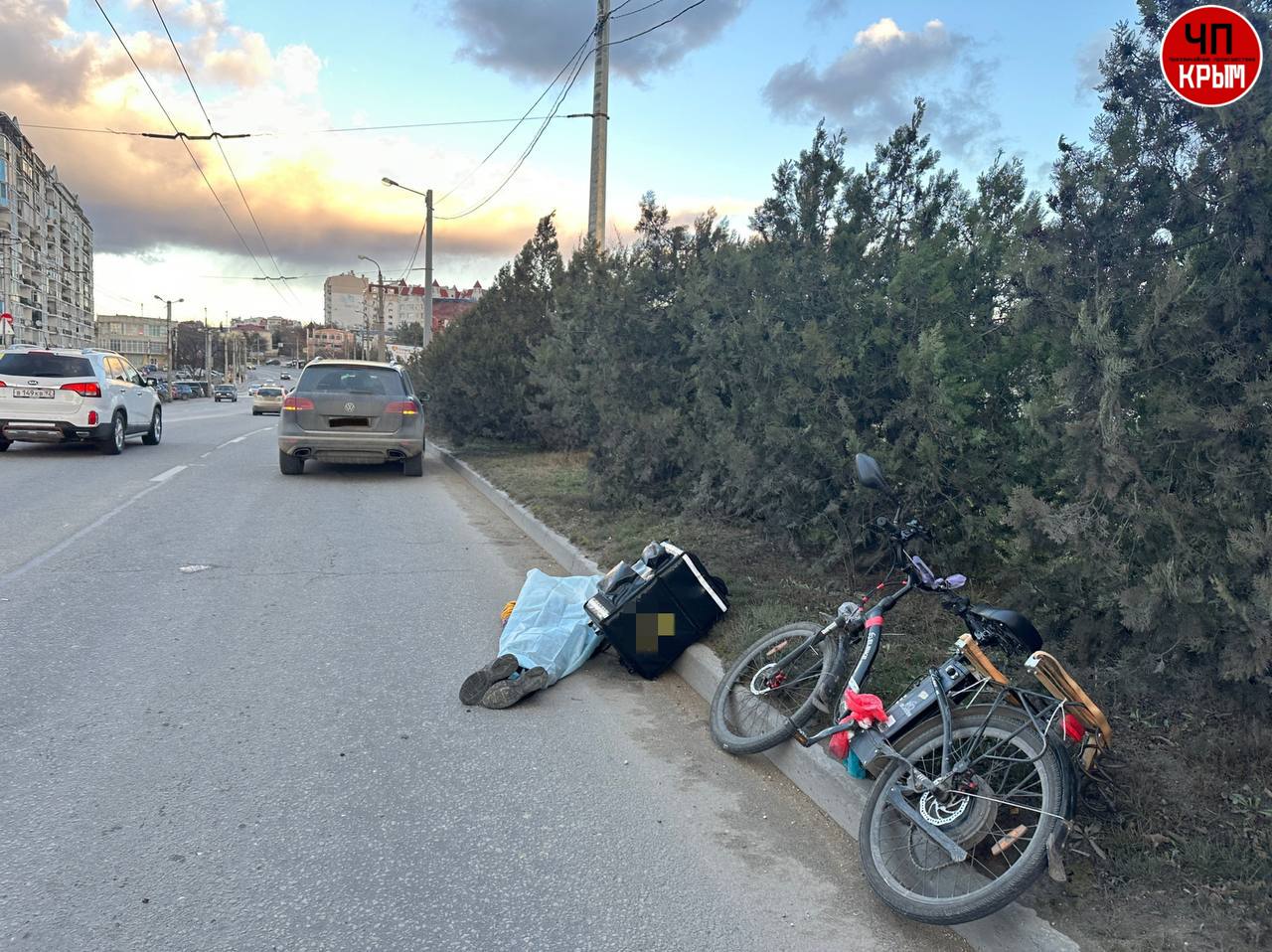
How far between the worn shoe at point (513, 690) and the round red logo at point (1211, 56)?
3.86 meters

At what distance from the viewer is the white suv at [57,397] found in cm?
1467

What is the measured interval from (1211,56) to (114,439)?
1657 centimetres

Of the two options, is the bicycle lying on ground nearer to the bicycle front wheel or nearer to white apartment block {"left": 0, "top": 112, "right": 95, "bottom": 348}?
the bicycle front wheel

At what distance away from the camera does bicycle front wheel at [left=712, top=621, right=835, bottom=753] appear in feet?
13.0

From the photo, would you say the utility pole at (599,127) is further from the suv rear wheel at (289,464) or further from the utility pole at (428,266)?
the utility pole at (428,266)

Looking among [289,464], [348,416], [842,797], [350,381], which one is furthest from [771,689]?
[289,464]

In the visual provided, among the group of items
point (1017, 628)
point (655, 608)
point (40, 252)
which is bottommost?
point (655, 608)

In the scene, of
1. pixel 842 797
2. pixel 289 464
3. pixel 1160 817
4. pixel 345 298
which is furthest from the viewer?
pixel 345 298

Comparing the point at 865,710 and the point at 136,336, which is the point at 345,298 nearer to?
the point at 136,336

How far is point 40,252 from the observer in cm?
9100

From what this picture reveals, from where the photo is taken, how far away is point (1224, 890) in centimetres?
265

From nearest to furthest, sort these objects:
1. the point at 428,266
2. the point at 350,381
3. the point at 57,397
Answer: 1. the point at 350,381
2. the point at 57,397
3. the point at 428,266

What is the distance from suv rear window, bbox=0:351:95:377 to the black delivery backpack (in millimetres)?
13483

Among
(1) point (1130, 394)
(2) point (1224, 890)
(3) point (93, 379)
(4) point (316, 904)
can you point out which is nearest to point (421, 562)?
(4) point (316, 904)
